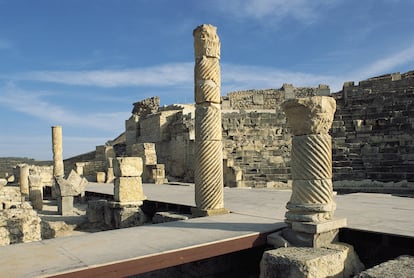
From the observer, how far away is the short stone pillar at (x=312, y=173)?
4.87 metres

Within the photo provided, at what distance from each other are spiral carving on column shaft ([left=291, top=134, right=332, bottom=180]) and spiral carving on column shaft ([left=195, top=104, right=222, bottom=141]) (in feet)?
7.66

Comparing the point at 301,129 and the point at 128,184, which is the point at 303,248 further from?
the point at 128,184

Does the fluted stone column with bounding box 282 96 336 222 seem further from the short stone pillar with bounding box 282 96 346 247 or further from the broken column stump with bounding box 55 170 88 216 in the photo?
the broken column stump with bounding box 55 170 88 216

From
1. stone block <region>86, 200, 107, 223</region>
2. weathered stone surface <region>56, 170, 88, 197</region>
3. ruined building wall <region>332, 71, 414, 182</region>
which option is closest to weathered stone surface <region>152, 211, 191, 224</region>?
stone block <region>86, 200, 107, 223</region>

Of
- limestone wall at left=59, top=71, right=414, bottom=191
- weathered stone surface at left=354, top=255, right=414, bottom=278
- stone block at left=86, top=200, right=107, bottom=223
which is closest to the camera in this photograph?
weathered stone surface at left=354, top=255, right=414, bottom=278

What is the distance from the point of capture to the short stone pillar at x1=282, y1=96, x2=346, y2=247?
4.87 metres

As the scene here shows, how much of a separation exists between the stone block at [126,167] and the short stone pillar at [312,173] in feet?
17.1

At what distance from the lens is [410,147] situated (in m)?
14.3

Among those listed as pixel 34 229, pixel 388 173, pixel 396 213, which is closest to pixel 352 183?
pixel 388 173

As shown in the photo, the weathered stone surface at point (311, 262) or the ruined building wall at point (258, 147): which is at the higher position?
the ruined building wall at point (258, 147)

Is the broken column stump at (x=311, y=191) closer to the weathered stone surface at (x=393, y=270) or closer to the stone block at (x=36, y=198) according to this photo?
the weathered stone surface at (x=393, y=270)

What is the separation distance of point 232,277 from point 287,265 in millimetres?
2096

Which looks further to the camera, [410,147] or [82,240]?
[410,147]

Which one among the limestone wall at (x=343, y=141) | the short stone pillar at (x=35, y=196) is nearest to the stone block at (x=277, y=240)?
the limestone wall at (x=343, y=141)
